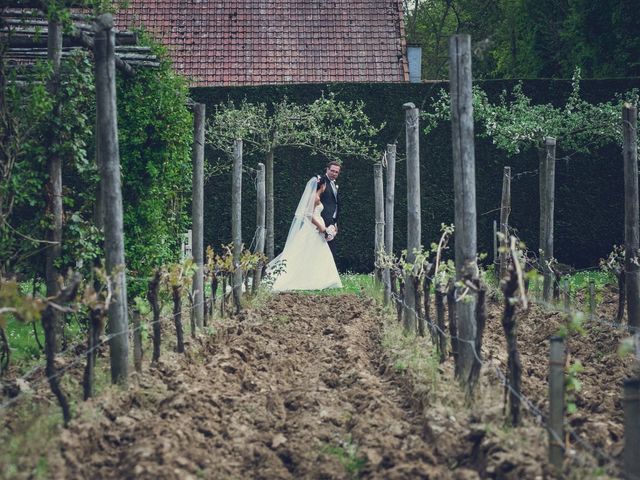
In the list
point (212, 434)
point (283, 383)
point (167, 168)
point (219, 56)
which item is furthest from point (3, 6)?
point (219, 56)

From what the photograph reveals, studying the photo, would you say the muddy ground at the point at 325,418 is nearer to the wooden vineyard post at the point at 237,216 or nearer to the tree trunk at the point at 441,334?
the tree trunk at the point at 441,334

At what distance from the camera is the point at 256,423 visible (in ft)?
26.2

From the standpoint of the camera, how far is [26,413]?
768 cm

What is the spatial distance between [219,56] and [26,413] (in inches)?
704

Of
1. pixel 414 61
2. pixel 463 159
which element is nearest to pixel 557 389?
pixel 463 159

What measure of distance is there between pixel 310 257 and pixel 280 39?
→ 25.2 ft

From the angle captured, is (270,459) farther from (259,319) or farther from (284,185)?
(284,185)

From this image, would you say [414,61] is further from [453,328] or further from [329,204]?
[453,328]

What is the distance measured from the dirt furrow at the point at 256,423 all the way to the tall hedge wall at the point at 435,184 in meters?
10.3

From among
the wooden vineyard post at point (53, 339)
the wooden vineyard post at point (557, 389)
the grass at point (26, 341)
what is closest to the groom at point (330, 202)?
the grass at point (26, 341)

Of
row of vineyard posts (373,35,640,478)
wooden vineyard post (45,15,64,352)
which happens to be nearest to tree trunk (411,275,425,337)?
row of vineyard posts (373,35,640,478)

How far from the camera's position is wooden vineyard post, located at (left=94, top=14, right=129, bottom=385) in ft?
29.4

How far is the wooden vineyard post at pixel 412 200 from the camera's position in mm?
12445

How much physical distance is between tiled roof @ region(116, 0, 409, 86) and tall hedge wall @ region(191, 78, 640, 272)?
8.63 feet
